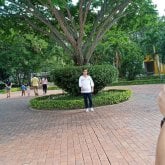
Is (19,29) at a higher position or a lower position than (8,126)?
higher

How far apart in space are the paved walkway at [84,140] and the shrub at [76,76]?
176 inches

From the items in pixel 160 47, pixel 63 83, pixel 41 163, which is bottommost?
pixel 41 163

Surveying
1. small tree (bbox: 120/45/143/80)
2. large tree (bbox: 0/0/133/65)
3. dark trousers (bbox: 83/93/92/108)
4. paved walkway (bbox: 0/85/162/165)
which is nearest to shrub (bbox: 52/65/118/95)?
large tree (bbox: 0/0/133/65)

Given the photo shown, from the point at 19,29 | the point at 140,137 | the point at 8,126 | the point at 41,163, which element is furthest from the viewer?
the point at 19,29

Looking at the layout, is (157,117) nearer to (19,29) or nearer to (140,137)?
(140,137)

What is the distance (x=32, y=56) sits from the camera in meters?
46.9

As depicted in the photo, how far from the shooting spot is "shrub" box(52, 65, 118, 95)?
56.9 ft

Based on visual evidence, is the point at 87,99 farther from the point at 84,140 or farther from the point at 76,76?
the point at 84,140

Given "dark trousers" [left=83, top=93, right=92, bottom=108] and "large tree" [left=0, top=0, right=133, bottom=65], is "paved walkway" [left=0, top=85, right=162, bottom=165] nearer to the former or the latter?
"dark trousers" [left=83, top=93, right=92, bottom=108]

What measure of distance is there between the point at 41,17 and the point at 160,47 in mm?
24262

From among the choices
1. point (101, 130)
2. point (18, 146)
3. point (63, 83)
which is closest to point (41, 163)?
point (18, 146)

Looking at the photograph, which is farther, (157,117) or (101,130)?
(157,117)

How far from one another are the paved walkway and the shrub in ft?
14.6

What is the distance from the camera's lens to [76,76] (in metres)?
17.2
